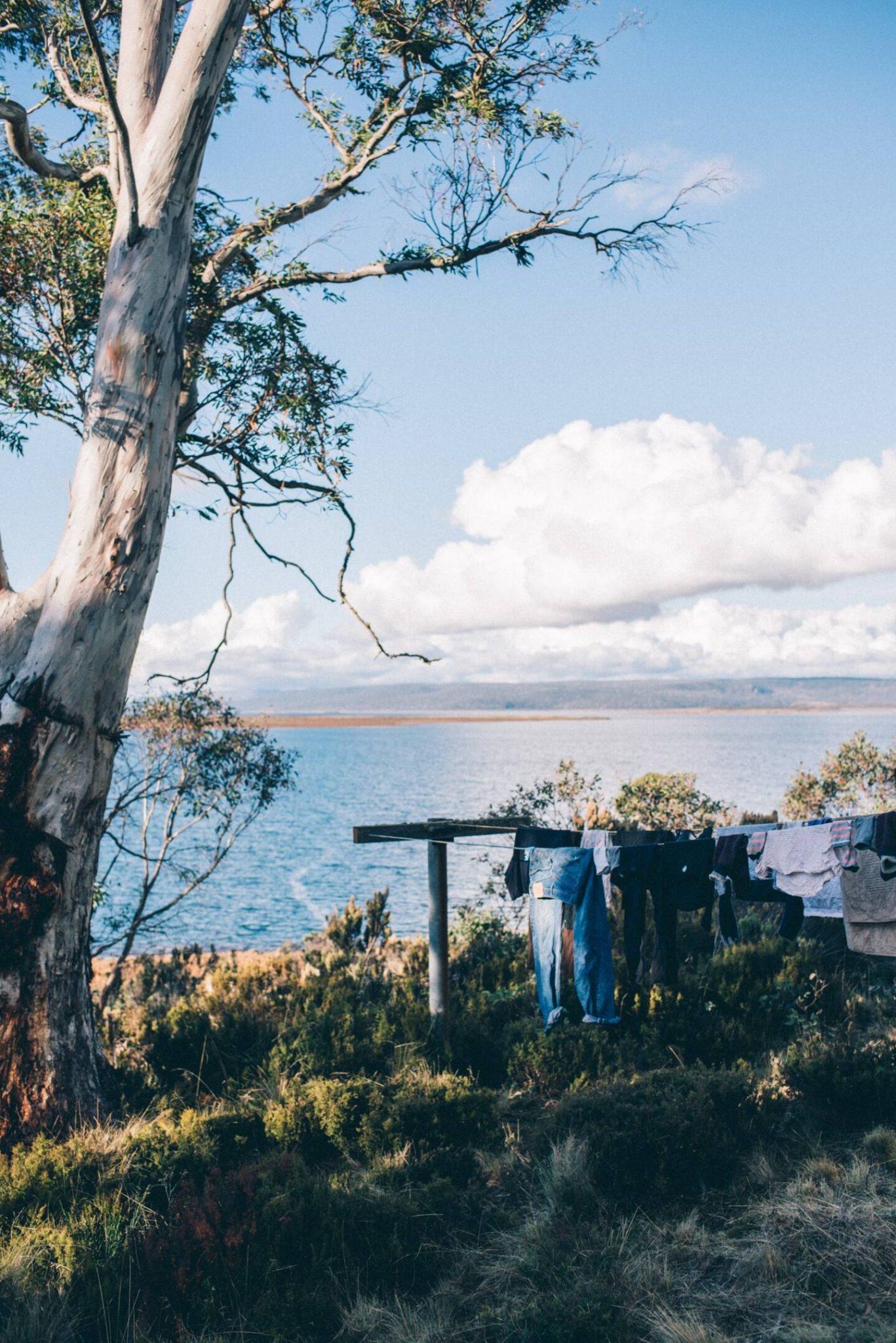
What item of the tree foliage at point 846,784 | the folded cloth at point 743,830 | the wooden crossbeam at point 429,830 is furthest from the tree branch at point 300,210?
the tree foliage at point 846,784

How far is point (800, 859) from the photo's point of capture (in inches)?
222

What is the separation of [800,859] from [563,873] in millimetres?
1613

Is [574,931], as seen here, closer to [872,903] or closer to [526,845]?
[526,845]

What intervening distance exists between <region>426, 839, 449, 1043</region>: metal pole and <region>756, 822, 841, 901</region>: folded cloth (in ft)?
8.64

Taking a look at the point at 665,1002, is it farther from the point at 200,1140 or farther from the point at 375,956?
the point at 375,956

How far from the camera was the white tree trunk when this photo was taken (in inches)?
223

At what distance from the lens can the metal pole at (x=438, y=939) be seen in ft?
24.7

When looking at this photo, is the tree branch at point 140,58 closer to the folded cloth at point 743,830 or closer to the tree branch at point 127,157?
the tree branch at point 127,157

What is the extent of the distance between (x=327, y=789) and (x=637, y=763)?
86.2ft

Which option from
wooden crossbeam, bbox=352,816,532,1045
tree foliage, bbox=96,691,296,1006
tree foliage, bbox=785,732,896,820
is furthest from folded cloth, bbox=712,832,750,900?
tree foliage, bbox=785,732,896,820

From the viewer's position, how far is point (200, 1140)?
5.64 m

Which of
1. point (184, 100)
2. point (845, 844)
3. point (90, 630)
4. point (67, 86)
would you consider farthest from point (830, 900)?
point (67, 86)

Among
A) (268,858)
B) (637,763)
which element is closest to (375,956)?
(268,858)

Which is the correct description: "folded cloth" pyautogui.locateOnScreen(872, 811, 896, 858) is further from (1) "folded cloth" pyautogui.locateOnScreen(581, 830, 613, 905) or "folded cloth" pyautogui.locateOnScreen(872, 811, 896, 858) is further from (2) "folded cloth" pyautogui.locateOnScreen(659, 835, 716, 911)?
(1) "folded cloth" pyautogui.locateOnScreen(581, 830, 613, 905)
